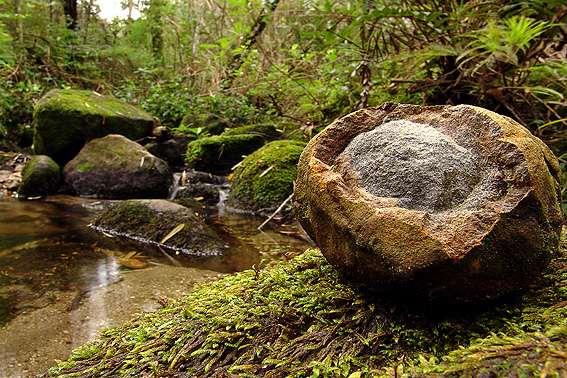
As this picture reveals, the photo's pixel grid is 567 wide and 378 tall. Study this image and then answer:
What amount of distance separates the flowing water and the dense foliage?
234 cm

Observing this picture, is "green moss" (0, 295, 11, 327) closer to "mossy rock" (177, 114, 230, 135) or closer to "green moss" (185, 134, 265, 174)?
"green moss" (185, 134, 265, 174)

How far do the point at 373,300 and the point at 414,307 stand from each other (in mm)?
198

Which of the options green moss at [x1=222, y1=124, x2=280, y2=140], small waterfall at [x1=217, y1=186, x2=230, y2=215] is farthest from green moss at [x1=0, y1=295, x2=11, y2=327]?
green moss at [x1=222, y1=124, x2=280, y2=140]

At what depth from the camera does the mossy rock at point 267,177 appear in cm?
720

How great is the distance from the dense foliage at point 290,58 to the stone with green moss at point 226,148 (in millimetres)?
591

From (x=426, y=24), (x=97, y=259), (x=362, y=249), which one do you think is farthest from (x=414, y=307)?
(x=426, y=24)

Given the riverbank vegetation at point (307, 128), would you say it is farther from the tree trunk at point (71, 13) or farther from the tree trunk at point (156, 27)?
the tree trunk at point (156, 27)

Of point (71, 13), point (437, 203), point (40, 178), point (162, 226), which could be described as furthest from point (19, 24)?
point (437, 203)

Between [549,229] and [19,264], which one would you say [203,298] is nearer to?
[549,229]

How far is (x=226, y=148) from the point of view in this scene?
31.3ft

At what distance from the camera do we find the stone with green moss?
9469 mm

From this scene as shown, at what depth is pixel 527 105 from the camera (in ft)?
16.8

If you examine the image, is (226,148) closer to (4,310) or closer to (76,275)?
(76,275)

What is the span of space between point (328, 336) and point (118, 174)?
745cm
